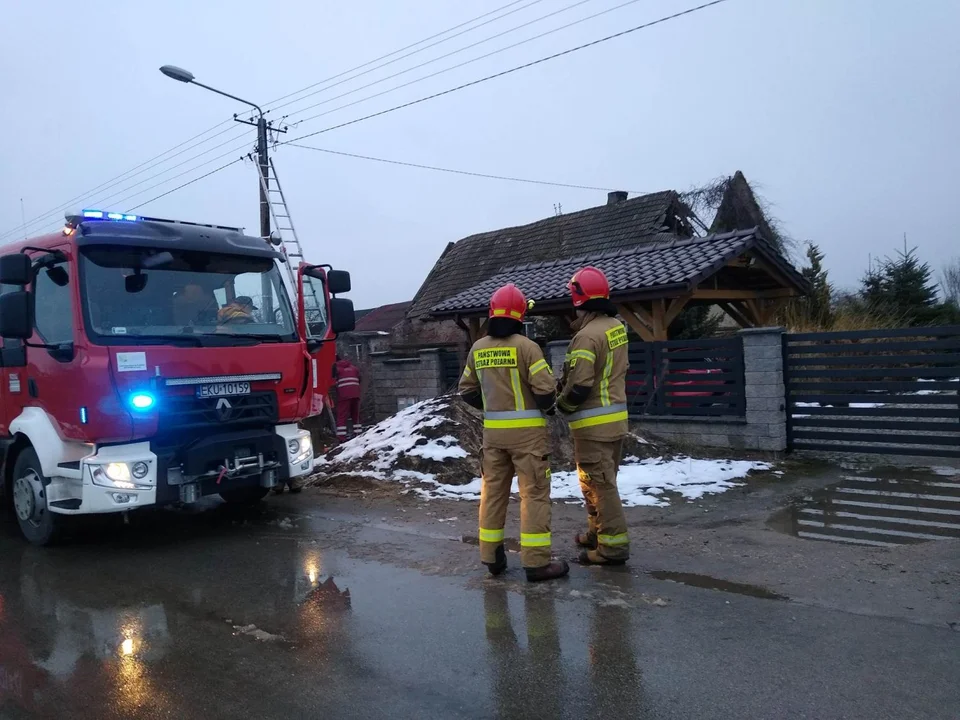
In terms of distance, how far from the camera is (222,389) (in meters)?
7.07

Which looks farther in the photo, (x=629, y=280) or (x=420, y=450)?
→ (x=629, y=280)

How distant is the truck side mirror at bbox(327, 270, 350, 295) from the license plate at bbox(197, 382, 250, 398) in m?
1.52

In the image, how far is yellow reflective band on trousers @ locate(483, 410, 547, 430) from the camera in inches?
218

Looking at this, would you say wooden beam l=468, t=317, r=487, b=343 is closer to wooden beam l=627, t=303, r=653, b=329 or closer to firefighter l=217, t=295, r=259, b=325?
wooden beam l=627, t=303, r=653, b=329

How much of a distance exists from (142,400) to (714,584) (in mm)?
4658

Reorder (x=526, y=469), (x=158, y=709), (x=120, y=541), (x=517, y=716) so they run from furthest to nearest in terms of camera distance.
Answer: (x=120, y=541), (x=526, y=469), (x=158, y=709), (x=517, y=716)

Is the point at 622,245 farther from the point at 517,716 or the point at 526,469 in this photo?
the point at 517,716

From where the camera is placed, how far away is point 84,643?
4.86m

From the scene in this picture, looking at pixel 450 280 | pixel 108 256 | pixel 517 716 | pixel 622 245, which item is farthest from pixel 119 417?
pixel 450 280

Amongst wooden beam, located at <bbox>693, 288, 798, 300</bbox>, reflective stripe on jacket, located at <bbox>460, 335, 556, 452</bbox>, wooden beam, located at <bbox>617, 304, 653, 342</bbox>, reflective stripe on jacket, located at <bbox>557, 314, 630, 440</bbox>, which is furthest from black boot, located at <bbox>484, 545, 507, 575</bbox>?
wooden beam, located at <bbox>693, 288, 798, 300</bbox>

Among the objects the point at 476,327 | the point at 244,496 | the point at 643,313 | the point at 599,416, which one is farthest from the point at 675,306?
the point at 599,416

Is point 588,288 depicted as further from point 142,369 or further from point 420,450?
point 420,450

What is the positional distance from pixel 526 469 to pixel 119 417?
339 cm

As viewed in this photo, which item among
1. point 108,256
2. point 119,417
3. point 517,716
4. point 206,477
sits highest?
point 108,256
